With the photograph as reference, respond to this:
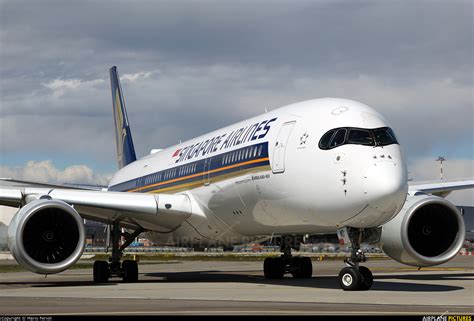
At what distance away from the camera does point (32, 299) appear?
14695 millimetres

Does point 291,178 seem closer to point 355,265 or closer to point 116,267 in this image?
point 355,265

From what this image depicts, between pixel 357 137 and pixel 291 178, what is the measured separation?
5.86 feet

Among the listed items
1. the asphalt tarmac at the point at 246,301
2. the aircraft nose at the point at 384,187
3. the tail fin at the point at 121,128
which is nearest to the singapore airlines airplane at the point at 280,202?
the aircraft nose at the point at 384,187

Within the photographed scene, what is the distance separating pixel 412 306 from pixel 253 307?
2.67 m

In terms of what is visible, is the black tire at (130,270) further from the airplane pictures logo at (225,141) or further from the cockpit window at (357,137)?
the cockpit window at (357,137)

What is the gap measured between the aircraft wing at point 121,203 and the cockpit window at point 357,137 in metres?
6.37

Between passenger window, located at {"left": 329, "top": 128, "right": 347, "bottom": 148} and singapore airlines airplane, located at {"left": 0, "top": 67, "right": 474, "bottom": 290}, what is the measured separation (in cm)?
2

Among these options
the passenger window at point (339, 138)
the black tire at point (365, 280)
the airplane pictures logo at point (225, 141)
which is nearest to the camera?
the passenger window at point (339, 138)

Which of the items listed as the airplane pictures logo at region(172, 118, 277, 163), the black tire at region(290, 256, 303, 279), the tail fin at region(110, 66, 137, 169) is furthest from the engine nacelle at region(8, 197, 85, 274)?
the tail fin at region(110, 66, 137, 169)

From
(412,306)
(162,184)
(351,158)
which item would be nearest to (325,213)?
(351,158)

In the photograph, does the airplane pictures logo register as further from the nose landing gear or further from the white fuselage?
the nose landing gear

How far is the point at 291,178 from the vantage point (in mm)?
16312

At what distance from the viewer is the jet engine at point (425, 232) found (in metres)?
17.5

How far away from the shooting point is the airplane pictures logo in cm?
Result: 1857
